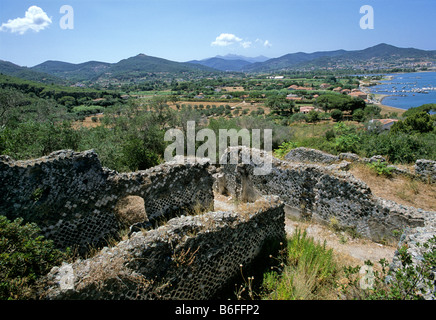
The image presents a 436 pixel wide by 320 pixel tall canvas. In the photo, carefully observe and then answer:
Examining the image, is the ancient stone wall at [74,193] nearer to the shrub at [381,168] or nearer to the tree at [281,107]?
the shrub at [381,168]

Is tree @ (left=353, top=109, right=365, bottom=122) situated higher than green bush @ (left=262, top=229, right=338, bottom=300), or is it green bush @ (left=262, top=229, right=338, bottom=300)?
tree @ (left=353, top=109, right=365, bottom=122)

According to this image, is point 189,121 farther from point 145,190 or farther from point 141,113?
point 145,190

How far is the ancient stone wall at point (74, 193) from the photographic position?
22.9 ft

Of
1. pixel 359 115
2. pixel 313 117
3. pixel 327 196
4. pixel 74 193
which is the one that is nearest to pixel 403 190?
pixel 327 196

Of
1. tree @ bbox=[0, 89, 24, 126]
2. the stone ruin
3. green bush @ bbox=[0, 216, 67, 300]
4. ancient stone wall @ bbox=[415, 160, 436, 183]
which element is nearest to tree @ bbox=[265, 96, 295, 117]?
tree @ bbox=[0, 89, 24, 126]

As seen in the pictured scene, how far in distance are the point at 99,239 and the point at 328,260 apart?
7413 millimetres

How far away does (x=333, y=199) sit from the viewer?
9.36 meters

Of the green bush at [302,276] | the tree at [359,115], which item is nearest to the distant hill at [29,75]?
the tree at [359,115]

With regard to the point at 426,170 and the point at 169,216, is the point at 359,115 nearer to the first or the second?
the point at 426,170

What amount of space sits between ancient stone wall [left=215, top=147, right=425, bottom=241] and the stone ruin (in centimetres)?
4

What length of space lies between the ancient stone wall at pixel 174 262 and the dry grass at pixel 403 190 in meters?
7.70

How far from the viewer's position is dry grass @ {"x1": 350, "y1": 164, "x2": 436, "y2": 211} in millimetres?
10167

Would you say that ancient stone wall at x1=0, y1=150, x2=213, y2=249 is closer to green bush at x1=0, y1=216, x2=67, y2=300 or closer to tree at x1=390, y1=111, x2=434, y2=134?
green bush at x1=0, y1=216, x2=67, y2=300

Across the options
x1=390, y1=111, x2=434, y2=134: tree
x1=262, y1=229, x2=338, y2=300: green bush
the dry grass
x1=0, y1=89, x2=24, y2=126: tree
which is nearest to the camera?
x1=262, y1=229, x2=338, y2=300: green bush
